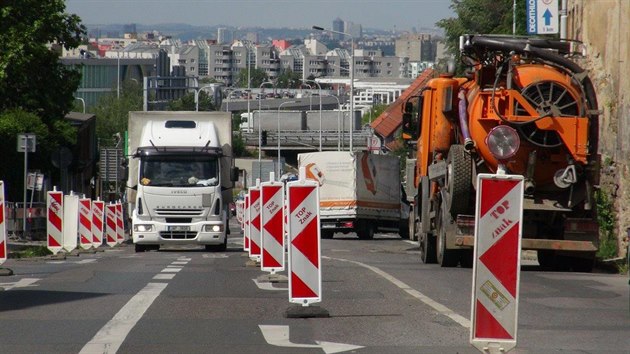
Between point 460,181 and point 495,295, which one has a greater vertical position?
point 495,295

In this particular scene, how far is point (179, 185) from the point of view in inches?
1203

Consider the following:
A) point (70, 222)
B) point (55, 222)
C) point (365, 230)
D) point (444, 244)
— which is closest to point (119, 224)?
point (365, 230)

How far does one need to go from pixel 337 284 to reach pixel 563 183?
4845 millimetres

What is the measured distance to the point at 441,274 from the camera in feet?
66.9

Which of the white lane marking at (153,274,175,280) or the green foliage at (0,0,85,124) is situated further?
the green foliage at (0,0,85,124)

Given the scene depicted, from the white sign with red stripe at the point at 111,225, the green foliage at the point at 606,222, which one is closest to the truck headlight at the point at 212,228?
the green foliage at the point at 606,222

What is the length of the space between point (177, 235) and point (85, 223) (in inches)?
89.5

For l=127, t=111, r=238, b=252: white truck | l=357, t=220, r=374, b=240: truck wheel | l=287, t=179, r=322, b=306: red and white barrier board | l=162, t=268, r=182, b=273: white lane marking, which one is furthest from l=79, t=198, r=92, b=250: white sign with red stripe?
l=287, t=179, r=322, b=306: red and white barrier board

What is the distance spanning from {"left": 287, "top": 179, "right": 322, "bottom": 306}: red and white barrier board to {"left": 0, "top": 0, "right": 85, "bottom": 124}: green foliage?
31.1 metres

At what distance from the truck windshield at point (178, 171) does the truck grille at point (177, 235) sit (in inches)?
44.2

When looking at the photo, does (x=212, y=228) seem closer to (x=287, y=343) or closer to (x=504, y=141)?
(x=504, y=141)

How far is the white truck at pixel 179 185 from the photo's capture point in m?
30.4

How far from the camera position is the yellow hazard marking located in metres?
9.39

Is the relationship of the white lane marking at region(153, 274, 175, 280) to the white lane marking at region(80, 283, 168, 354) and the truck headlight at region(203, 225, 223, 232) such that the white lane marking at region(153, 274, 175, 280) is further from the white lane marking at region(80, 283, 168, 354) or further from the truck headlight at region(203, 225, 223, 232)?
the truck headlight at region(203, 225, 223, 232)
